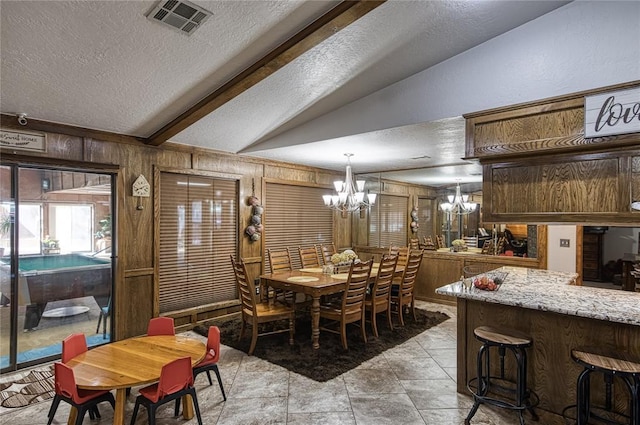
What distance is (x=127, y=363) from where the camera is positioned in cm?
250

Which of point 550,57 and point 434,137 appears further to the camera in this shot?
point 434,137

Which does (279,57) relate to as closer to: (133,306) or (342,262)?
(342,262)

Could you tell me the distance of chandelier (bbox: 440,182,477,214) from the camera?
6559 mm

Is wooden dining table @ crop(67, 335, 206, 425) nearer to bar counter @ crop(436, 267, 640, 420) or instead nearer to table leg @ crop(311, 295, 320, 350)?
table leg @ crop(311, 295, 320, 350)

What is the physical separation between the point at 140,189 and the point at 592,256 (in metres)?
6.32

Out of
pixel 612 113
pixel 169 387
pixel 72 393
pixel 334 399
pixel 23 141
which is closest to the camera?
pixel 72 393

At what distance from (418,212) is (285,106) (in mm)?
4089

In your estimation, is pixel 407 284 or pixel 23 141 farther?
pixel 407 284

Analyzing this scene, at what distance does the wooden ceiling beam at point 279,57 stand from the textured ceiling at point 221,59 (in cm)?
6

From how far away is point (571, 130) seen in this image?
2771mm

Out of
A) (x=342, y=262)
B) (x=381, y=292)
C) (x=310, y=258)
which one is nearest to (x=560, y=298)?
(x=381, y=292)

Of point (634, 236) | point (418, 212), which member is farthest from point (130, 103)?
point (634, 236)

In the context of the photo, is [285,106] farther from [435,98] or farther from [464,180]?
[464,180]

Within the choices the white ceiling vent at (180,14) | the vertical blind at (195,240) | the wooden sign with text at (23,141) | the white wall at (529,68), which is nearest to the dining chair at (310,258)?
the vertical blind at (195,240)
